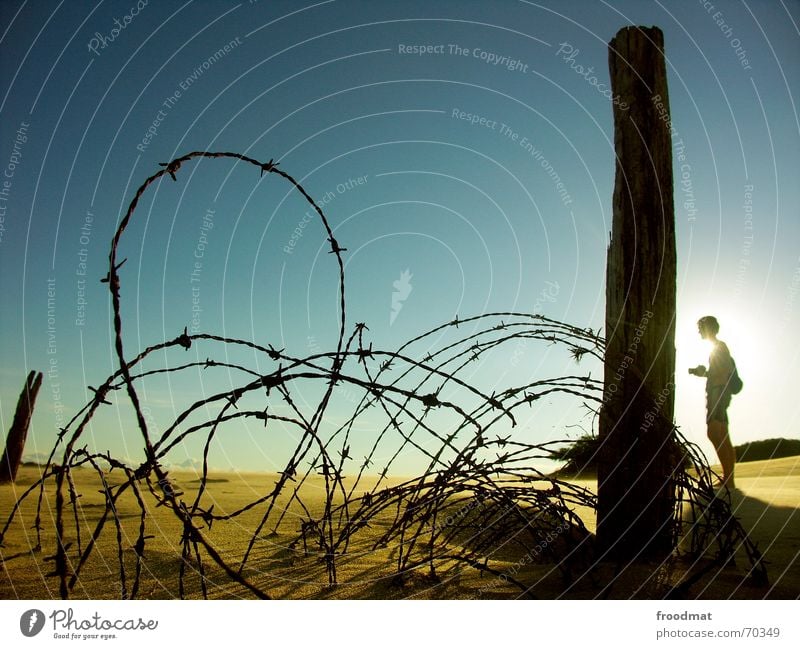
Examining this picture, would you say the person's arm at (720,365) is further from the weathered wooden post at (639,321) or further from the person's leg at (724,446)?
the weathered wooden post at (639,321)

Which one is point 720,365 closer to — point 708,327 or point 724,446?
point 708,327

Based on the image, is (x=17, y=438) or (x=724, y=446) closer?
(x=724, y=446)

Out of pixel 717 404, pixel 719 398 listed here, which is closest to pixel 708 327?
pixel 719 398

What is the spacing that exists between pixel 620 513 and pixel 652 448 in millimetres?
363

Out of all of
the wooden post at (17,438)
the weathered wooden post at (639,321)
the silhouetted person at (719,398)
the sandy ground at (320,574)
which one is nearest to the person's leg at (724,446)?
the silhouetted person at (719,398)

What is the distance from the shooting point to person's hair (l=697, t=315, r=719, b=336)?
6.18 m

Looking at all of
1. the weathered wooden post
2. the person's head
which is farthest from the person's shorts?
the weathered wooden post

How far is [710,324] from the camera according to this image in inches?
248

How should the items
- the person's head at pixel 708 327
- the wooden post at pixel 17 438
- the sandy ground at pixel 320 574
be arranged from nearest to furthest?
the sandy ground at pixel 320 574, the person's head at pixel 708 327, the wooden post at pixel 17 438

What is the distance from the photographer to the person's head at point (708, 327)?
6.13 m

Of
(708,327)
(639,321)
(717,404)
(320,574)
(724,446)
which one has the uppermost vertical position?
(708,327)

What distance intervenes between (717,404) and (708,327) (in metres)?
0.88

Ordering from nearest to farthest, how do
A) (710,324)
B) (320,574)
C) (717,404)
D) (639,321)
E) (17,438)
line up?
(320,574) → (639,321) → (710,324) → (717,404) → (17,438)

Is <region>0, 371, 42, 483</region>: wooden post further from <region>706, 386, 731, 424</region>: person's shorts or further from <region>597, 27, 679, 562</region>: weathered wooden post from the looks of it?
<region>706, 386, 731, 424</region>: person's shorts
